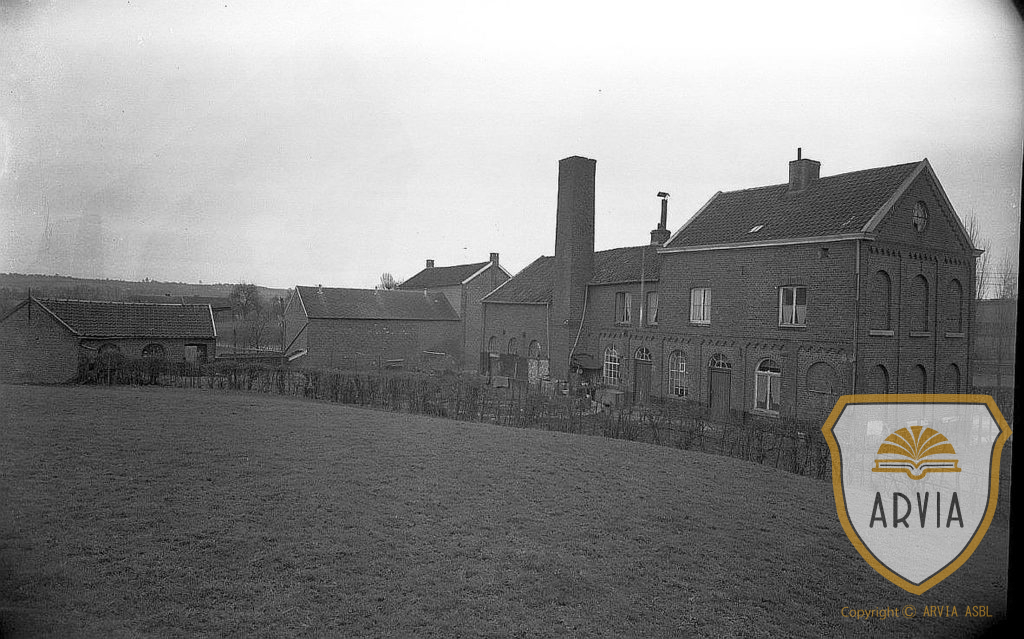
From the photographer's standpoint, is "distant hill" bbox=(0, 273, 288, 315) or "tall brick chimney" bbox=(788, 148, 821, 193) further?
"tall brick chimney" bbox=(788, 148, 821, 193)

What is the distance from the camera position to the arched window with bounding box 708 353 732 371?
7.99m

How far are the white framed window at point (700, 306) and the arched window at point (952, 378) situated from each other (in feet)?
13.7

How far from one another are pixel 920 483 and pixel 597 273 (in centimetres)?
1028

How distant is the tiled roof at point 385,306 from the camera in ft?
54.0

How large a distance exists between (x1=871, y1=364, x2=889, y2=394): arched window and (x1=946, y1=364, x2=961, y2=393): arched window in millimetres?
434

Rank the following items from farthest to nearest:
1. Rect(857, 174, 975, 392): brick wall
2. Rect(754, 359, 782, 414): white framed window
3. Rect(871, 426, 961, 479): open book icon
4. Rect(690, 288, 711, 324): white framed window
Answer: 1. Rect(690, 288, 711, 324): white framed window
2. Rect(754, 359, 782, 414): white framed window
3. Rect(857, 174, 975, 392): brick wall
4. Rect(871, 426, 961, 479): open book icon

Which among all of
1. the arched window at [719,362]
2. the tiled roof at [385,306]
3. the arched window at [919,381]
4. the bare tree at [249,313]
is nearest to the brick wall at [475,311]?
the tiled roof at [385,306]

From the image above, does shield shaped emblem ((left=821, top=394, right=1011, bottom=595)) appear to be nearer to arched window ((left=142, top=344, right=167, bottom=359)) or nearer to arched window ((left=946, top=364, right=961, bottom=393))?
arched window ((left=946, top=364, right=961, bottom=393))

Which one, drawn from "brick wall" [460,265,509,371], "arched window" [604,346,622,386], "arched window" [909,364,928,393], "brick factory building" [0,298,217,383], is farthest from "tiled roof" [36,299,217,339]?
"brick wall" [460,265,509,371]

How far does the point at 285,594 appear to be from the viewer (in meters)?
3.26

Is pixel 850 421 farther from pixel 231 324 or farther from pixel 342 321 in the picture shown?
pixel 342 321

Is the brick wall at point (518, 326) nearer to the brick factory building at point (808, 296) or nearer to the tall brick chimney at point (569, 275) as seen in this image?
the tall brick chimney at point (569, 275)

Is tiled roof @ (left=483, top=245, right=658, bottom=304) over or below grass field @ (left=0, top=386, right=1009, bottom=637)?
over

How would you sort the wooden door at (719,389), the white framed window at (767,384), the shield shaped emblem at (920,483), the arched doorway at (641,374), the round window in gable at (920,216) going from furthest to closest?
the arched doorway at (641,374), the wooden door at (719,389), the white framed window at (767,384), the round window in gable at (920,216), the shield shaped emblem at (920,483)
